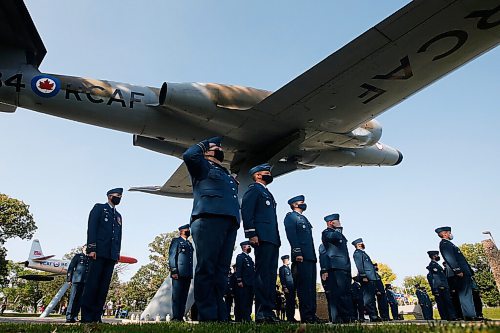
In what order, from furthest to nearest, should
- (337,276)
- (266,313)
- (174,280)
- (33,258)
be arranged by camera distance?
(33,258) < (174,280) < (337,276) < (266,313)

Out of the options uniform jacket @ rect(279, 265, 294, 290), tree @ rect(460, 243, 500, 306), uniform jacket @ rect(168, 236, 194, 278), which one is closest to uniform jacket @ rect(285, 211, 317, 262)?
uniform jacket @ rect(168, 236, 194, 278)

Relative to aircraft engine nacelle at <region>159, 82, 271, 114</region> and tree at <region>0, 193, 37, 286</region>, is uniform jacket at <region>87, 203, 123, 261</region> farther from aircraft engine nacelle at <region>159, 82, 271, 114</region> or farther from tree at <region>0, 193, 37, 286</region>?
tree at <region>0, 193, 37, 286</region>

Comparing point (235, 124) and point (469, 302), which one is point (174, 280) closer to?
point (235, 124)

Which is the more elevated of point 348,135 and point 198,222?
point 348,135

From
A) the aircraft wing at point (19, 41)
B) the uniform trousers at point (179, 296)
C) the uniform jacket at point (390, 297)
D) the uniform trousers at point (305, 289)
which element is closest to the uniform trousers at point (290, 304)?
the uniform trousers at point (179, 296)

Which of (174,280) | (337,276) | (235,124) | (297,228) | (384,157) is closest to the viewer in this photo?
(297,228)

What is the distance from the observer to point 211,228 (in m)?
3.87

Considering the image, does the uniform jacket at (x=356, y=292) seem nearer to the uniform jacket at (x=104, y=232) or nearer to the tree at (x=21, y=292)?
the uniform jacket at (x=104, y=232)

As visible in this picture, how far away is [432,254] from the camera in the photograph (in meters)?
8.52

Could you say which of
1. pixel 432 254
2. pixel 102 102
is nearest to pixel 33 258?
pixel 102 102

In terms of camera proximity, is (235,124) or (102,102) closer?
(102,102)

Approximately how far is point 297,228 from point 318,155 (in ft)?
16.3

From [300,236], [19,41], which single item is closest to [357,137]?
[300,236]

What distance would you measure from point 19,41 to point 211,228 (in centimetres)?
559
